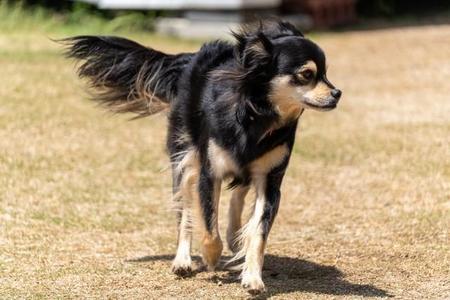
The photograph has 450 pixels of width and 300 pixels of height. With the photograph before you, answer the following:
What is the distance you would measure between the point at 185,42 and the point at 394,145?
609 centimetres

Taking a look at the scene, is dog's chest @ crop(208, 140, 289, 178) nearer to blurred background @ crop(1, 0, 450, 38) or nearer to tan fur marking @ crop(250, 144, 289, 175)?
tan fur marking @ crop(250, 144, 289, 175)

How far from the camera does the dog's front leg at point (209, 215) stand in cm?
536

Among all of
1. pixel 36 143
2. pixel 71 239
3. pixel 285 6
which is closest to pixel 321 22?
pixel 285 6

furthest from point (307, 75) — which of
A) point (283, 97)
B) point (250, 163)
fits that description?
point (250, 163)

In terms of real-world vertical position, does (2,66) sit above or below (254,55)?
below

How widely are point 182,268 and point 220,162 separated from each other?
68 centimetres

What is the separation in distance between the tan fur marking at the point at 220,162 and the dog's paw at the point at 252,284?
25.2 inches

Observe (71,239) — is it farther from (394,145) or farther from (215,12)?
(215,12)

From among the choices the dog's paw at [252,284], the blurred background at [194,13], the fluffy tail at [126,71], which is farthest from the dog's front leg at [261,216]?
the blurred background at [194,13]

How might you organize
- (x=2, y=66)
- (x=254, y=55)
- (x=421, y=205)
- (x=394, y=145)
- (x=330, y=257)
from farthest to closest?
1. (x=2, y=66)
2. (x=394, y=145)
3. (x=421, y=205)
4. (x=330, y=257)
5. (x=254, y=55)

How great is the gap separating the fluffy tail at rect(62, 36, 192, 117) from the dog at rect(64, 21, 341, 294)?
0.05 feet

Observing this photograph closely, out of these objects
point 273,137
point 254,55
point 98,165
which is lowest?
point 98,165

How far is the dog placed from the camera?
5082mm

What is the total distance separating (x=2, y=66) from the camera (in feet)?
37.2
